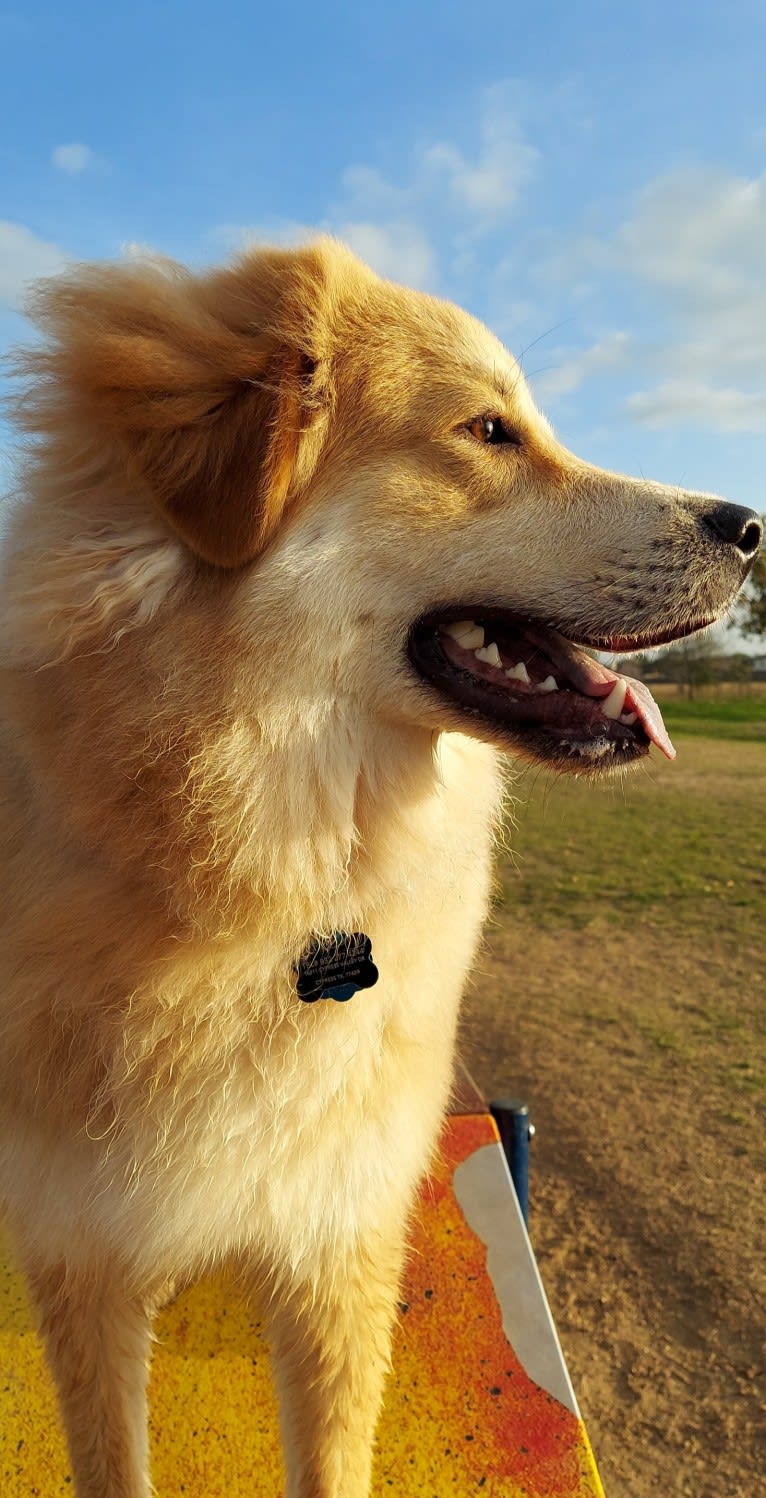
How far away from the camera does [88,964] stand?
162cm

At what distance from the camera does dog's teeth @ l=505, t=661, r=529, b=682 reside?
1.87 metres

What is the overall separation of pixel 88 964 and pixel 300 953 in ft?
1.24

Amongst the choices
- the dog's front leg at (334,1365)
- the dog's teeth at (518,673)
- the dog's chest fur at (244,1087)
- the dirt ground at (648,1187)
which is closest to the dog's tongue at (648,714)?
the dog's teeth at (518,673)

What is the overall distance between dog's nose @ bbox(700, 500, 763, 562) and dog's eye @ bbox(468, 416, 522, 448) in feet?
1.44

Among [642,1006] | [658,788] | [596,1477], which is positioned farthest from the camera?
[658,788]

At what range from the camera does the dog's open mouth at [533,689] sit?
71.6 inches

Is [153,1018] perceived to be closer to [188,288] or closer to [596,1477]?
[188,288]

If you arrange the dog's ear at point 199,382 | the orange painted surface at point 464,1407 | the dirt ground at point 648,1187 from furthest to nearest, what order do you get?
the dirt ground at point 648,1187 < the orange painted surface at point 464,1407 < the dog's ear at point 199,382

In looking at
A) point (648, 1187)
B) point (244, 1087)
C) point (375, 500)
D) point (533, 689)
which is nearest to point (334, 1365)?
point (244, 1087)

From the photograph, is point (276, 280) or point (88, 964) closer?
point (88, 964)

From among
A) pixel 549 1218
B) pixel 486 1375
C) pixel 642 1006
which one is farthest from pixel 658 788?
pixel 486 1375

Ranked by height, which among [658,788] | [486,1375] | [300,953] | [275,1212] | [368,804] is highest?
[368,804]

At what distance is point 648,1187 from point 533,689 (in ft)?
9.29

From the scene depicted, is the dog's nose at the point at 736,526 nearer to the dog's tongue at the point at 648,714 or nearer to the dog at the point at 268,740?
the dog at the point at 268,740
